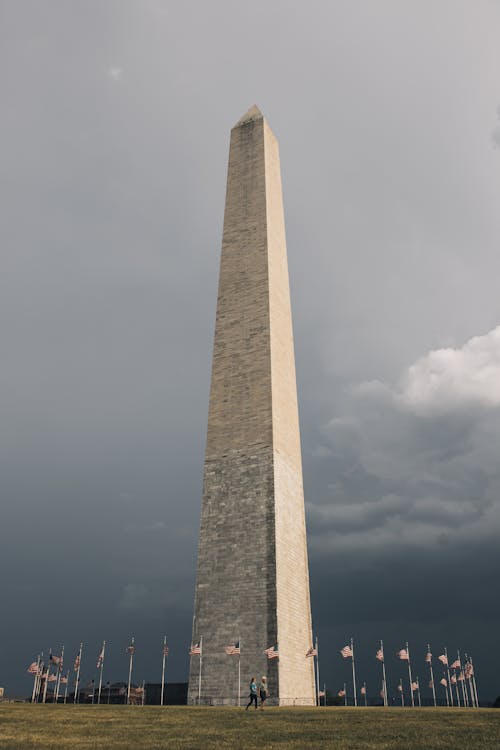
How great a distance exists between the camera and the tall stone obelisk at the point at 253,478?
97.9ft

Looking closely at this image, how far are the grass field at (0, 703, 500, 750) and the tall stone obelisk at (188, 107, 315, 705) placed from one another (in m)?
8.45

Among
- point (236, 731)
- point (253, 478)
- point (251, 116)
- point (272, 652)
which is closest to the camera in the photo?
point (236, 731)

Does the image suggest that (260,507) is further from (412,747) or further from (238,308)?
(412,747)

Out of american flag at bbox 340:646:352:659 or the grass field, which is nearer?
the grass field

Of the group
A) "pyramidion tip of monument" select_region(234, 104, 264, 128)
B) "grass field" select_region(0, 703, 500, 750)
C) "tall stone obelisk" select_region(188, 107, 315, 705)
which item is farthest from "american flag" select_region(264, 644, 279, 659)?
"pyramidion tip of monument" select_region(234, 104, 264, 128)

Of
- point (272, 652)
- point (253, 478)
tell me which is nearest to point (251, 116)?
point (253, 478)

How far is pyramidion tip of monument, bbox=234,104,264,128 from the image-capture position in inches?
1662

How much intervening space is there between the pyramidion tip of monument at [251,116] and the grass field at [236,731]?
33957 millimetres

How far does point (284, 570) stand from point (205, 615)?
4.19 meters

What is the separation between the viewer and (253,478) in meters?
32.4

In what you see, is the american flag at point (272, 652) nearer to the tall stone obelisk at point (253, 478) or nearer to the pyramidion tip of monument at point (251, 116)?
the tall stone obelisk at point (253, 478)

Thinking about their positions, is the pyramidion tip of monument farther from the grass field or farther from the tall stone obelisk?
the grass field

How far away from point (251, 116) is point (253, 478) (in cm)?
2372

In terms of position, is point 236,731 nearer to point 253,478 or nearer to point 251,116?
point 253,478
